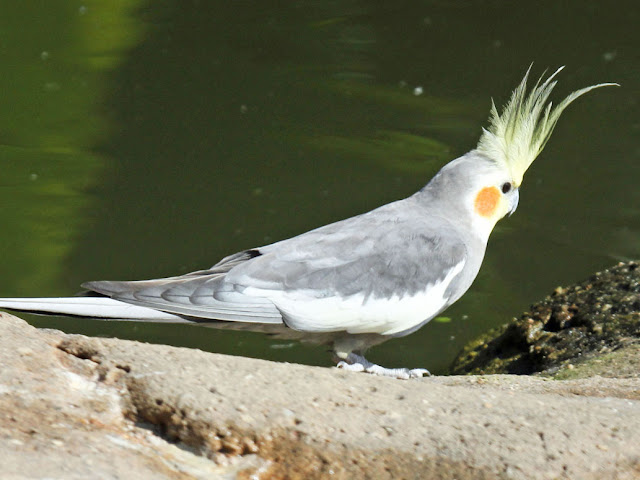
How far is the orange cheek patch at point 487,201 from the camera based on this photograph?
412 cm

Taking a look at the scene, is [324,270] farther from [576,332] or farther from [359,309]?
[576,332]

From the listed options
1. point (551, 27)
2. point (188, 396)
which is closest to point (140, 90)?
point (551, 27)

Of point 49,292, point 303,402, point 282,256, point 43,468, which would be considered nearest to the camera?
point 43,468

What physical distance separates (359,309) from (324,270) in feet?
0.72

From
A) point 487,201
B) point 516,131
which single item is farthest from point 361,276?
point 516,131

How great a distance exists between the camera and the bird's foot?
11.9ft

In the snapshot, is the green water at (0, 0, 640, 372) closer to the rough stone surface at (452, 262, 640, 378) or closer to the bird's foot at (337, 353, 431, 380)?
the rough stone surface at (452, 262, 640, 378)

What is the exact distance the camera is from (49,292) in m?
6.96

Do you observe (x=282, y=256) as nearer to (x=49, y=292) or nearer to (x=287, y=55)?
(x=49, y=292)

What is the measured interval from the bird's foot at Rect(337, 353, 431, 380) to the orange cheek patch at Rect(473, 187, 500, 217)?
822 millimetres

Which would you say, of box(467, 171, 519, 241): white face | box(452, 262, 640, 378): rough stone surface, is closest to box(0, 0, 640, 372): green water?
box(452, 262, 640, 378): rough stone surface

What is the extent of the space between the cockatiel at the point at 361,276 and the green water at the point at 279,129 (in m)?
2.95

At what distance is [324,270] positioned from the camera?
3689 millimetres

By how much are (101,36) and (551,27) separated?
4058mm
